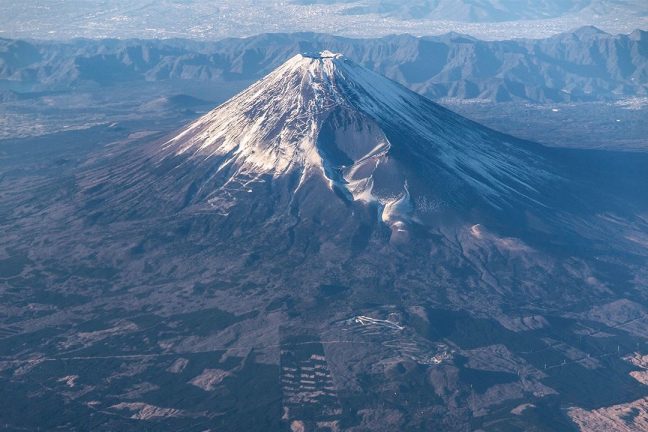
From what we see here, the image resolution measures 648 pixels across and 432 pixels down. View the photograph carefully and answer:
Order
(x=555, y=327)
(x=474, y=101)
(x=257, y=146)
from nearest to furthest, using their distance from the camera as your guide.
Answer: (x=555, y=327) < (x=257, y=146) < (x=474, y=101)

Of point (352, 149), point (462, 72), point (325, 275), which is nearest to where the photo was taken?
point (325, 275)

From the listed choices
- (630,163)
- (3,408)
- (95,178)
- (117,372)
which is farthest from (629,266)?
(95,178)

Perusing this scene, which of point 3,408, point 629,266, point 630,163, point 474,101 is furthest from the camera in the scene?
point 474,101

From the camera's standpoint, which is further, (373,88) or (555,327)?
(373,88)

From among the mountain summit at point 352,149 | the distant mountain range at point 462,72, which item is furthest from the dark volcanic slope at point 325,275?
the distant mountain range at point 462,72

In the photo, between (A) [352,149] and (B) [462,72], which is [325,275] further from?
(B) [462,72]

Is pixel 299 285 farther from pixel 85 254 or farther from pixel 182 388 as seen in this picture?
pixel 85 254

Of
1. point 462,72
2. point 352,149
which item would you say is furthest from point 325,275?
point 462,72
